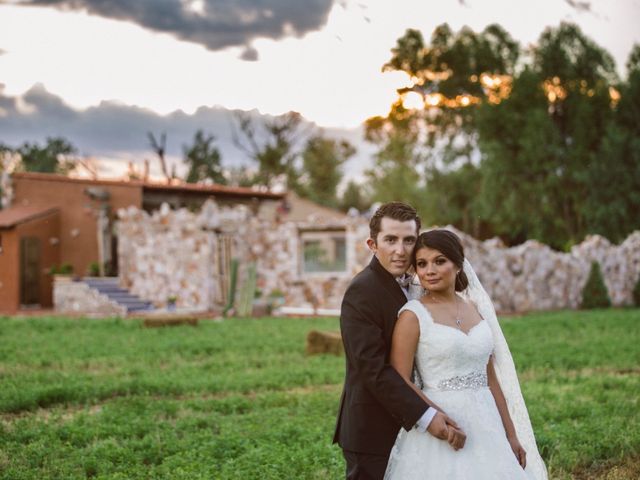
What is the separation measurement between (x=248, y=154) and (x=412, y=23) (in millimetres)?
14817

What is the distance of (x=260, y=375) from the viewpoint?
1095cm

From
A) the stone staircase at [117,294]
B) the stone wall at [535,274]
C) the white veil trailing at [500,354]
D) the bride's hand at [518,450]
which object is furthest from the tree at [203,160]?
the bride's hand at [518,450]

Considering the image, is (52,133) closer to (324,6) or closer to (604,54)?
(604,54)

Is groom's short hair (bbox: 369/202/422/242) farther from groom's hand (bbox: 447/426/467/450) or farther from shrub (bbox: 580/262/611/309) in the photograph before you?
shrub (bbox: 580/262/611/309)

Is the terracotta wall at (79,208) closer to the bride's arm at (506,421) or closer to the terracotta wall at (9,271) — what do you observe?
the terracotta wall at (9,271)

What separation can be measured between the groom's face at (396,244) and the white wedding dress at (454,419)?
208 mm

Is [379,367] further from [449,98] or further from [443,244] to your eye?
[449,98]

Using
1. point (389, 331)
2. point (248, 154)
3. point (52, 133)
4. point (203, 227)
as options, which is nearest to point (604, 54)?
point (203, 227)

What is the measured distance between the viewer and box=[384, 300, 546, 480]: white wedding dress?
3.81 meters

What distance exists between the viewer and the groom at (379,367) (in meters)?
3.71

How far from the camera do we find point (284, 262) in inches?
1064

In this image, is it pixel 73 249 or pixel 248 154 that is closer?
pixel 73 249

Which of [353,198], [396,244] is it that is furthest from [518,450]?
[353,198]

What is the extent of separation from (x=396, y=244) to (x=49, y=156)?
62.4m
